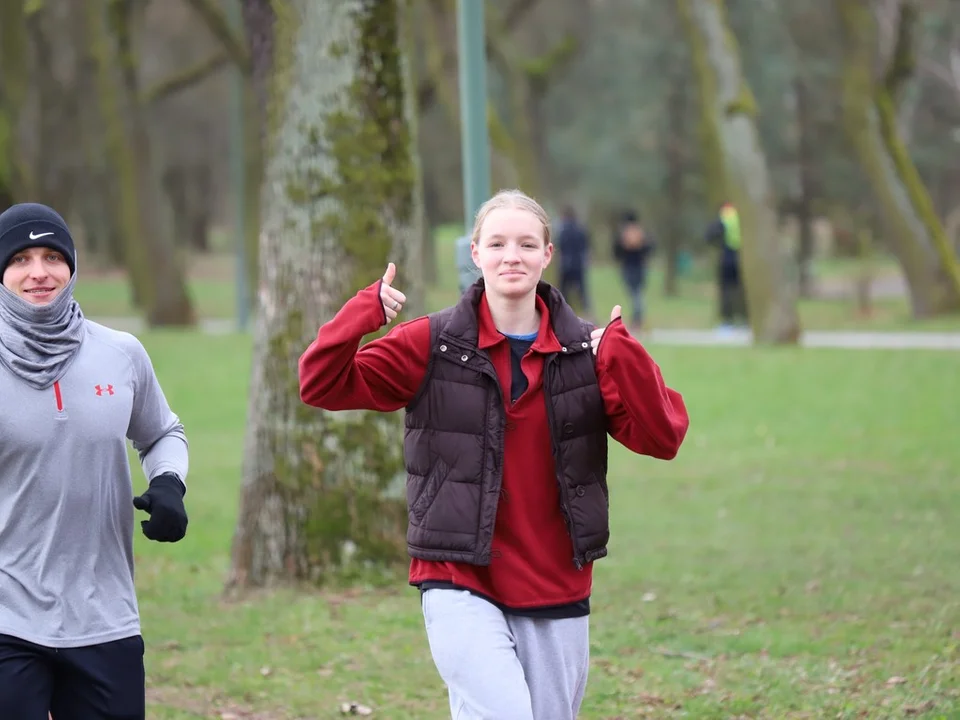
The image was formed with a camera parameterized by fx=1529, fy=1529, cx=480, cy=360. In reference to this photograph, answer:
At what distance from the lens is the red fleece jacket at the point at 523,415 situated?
4035mm

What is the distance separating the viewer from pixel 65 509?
3945 millimetres

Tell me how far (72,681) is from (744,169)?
18.4 meters

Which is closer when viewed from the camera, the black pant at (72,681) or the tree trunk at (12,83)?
the black pant at (72,681)

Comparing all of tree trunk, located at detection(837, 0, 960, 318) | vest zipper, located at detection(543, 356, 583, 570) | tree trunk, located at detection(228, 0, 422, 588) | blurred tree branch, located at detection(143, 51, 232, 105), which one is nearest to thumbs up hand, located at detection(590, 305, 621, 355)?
vest zipper, located at detection(543, 356, 583, 570)

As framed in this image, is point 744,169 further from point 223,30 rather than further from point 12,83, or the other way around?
point 12,83

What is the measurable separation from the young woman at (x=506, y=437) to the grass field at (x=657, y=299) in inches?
828

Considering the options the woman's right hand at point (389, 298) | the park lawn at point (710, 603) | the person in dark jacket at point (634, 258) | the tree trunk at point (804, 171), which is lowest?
the park lawn at point (710, 603)

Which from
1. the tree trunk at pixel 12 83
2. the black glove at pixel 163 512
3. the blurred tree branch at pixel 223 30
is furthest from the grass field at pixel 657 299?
the black glove at pixel 163 512

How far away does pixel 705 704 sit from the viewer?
6273 mm

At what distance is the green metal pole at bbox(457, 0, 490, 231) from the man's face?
4614 millimetres

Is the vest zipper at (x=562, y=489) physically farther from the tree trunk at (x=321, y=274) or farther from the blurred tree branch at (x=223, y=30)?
the blurred tree branch at (x=223, y=30)

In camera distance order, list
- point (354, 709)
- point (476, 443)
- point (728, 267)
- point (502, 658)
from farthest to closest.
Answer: point (728, 267) < point (354, 709) < point (476, 443) < point (502, 658)

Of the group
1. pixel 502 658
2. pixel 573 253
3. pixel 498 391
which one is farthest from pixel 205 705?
pixel 573 253

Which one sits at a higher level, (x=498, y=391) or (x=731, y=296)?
(x=731, y=296)
